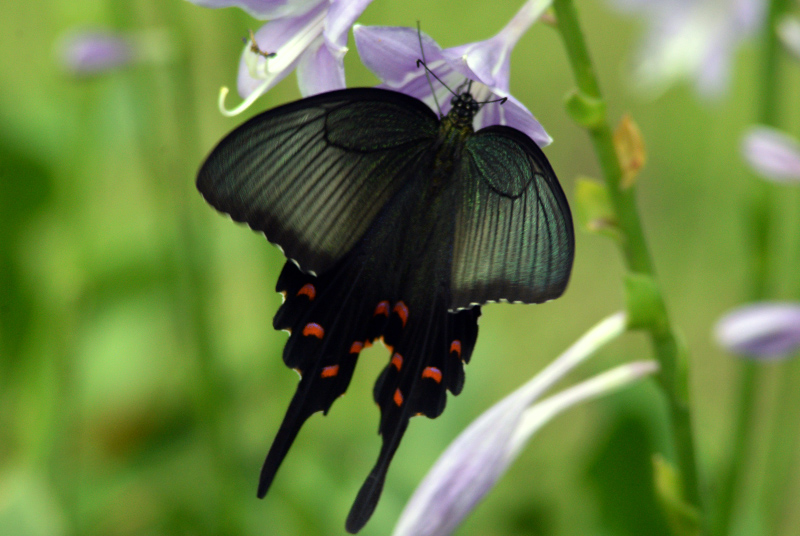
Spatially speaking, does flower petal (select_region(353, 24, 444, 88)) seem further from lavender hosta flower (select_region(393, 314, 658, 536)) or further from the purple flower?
the purple flower

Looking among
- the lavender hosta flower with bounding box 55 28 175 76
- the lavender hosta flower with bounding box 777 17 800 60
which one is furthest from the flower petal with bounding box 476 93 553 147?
the lavender hosta flower with bounding box 55 28 175 76

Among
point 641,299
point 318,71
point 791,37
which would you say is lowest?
point 641,299

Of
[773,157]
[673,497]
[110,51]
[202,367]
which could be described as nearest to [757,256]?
[773,157]

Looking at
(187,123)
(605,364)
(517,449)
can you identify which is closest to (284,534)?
(605,364)

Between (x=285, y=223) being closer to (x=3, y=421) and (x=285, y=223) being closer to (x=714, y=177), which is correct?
(x=3, y=421)

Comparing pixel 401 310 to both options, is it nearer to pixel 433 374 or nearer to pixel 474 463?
pixel 433 374

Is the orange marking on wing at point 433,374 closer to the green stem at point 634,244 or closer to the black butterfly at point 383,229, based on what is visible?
the black butterfly at point 383,229

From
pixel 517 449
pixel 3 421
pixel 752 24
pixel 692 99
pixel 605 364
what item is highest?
pixel 752 24
